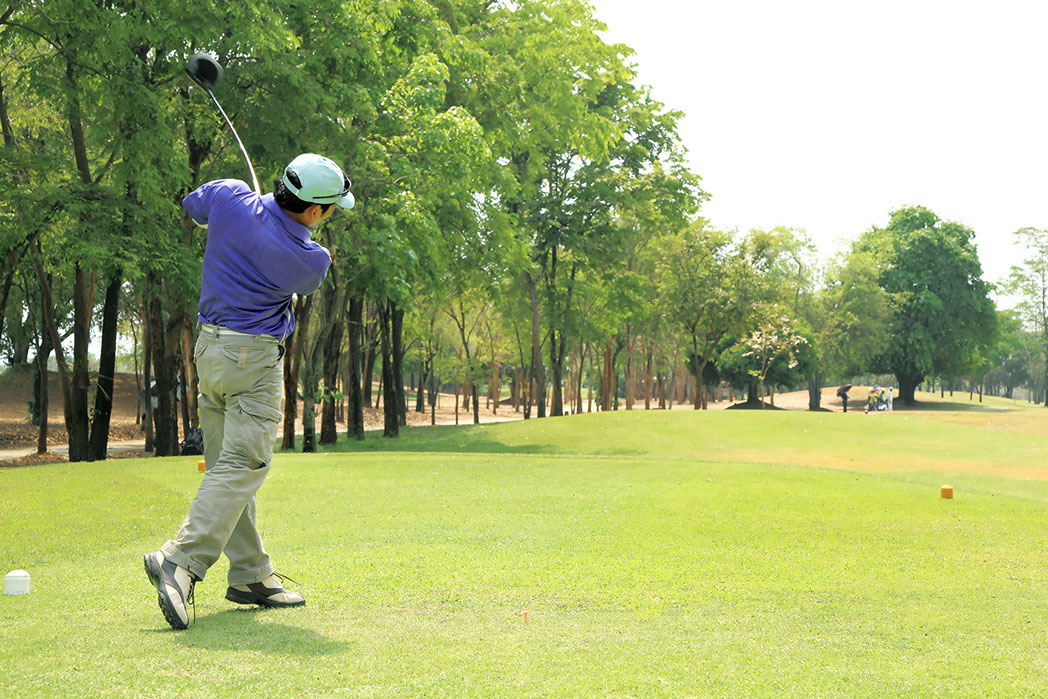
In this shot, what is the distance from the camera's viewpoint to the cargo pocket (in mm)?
5465

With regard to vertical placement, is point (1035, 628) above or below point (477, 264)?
below

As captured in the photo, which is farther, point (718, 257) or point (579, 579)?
point (718, 257)

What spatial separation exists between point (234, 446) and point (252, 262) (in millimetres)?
1087

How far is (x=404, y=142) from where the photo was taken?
2152 centimetres

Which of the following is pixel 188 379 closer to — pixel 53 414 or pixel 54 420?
pixel 54 420

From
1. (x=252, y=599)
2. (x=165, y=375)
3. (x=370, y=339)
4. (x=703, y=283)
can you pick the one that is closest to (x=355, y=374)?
(x=165, y=375)

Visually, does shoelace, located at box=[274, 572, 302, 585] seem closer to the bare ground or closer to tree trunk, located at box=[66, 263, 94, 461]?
tree trunk, located at box=[66, 263, 94, 461]

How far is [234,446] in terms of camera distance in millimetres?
5469

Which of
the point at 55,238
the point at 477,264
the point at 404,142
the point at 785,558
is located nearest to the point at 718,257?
the point at 477,264

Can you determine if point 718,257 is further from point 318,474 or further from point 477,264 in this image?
point 318,474

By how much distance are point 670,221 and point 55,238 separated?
1001 inches

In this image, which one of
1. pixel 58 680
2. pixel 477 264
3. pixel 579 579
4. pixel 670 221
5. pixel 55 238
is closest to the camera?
pixel 58 680

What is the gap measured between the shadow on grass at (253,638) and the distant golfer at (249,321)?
352 millimetres

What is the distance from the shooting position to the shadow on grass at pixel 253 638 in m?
4.51
